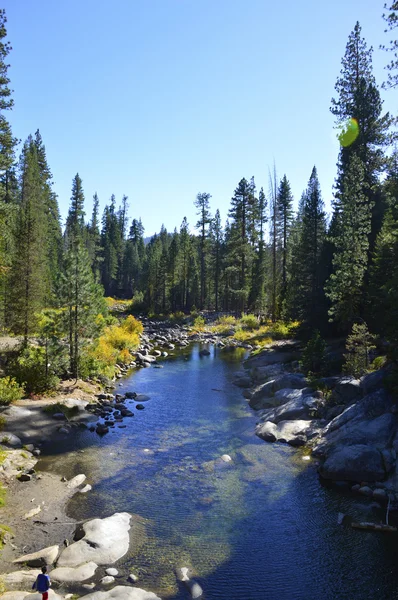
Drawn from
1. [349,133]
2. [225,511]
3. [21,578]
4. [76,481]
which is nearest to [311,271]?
[349,133]

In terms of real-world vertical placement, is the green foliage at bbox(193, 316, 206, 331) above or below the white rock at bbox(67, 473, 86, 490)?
above

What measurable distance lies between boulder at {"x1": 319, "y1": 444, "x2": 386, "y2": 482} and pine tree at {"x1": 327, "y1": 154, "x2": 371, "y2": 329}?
1412 cm

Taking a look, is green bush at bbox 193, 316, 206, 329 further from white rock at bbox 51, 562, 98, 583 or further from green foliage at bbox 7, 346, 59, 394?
white rock at bbox 51, 562, 98, 583

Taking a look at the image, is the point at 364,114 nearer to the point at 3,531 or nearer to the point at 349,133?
the point at 349,133

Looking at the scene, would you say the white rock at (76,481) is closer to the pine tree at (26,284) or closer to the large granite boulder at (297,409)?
the large granite boulder at (297,409)

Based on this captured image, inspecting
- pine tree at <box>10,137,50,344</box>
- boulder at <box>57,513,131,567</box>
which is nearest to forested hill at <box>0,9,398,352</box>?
pine tree at <box>10,137,50,344</box>

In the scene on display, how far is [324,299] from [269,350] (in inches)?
275

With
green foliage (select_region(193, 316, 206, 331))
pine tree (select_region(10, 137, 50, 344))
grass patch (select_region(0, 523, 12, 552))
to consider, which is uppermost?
pine tree (select_region(10, 137, 50, 344))

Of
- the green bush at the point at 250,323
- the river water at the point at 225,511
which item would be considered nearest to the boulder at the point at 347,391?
the river water at the point at 225,511

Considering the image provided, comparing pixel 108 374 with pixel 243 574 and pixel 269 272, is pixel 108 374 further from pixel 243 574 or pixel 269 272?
pixel 269 272

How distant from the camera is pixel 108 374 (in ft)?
99.3

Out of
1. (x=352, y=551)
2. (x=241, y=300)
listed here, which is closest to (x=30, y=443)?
(x=352, y=551)

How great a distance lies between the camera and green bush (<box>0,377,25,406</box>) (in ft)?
69.3

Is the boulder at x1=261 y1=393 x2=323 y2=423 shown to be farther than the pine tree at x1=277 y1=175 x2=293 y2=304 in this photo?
No
